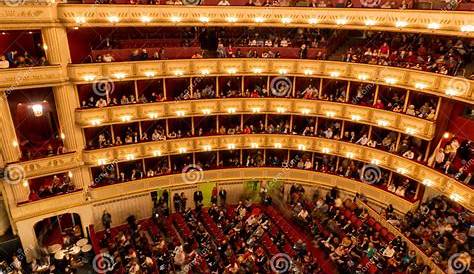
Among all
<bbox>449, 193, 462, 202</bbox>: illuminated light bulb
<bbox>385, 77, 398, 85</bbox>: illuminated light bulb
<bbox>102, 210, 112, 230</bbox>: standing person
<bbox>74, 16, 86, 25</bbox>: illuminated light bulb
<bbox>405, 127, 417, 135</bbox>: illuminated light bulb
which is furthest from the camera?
<bbox>102, 210, 112, 230</bbox>: standing person

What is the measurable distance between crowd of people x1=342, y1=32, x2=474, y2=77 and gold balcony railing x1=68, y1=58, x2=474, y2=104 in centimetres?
55

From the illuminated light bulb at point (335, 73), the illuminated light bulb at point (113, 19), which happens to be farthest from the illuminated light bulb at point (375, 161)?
the illuminated light bulb at point (113, 19)

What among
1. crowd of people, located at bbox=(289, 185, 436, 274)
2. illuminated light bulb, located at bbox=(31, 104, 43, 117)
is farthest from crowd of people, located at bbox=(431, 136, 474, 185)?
illuminated light bulb, located at bbox=(31, 104, 43, 117)

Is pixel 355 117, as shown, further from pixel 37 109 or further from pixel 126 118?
pixel 37 109

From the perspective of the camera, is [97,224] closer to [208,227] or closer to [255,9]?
[208,227]

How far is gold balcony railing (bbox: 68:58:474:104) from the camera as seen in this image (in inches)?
748

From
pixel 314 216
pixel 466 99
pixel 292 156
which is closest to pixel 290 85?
pixel 292 156

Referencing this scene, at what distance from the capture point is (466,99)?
17875 millimetres

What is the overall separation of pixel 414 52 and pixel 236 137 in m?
11.5

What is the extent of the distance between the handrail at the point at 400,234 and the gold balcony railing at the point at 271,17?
32.8 ft

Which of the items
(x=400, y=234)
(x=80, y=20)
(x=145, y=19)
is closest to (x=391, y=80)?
(x=400, y=234)

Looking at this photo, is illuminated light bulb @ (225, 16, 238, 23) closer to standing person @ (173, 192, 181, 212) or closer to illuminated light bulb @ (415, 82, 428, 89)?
illuminated light bulb @ (415, 82, 428, 89)

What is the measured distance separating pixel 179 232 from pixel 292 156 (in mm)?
9200

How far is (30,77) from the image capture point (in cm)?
1848
